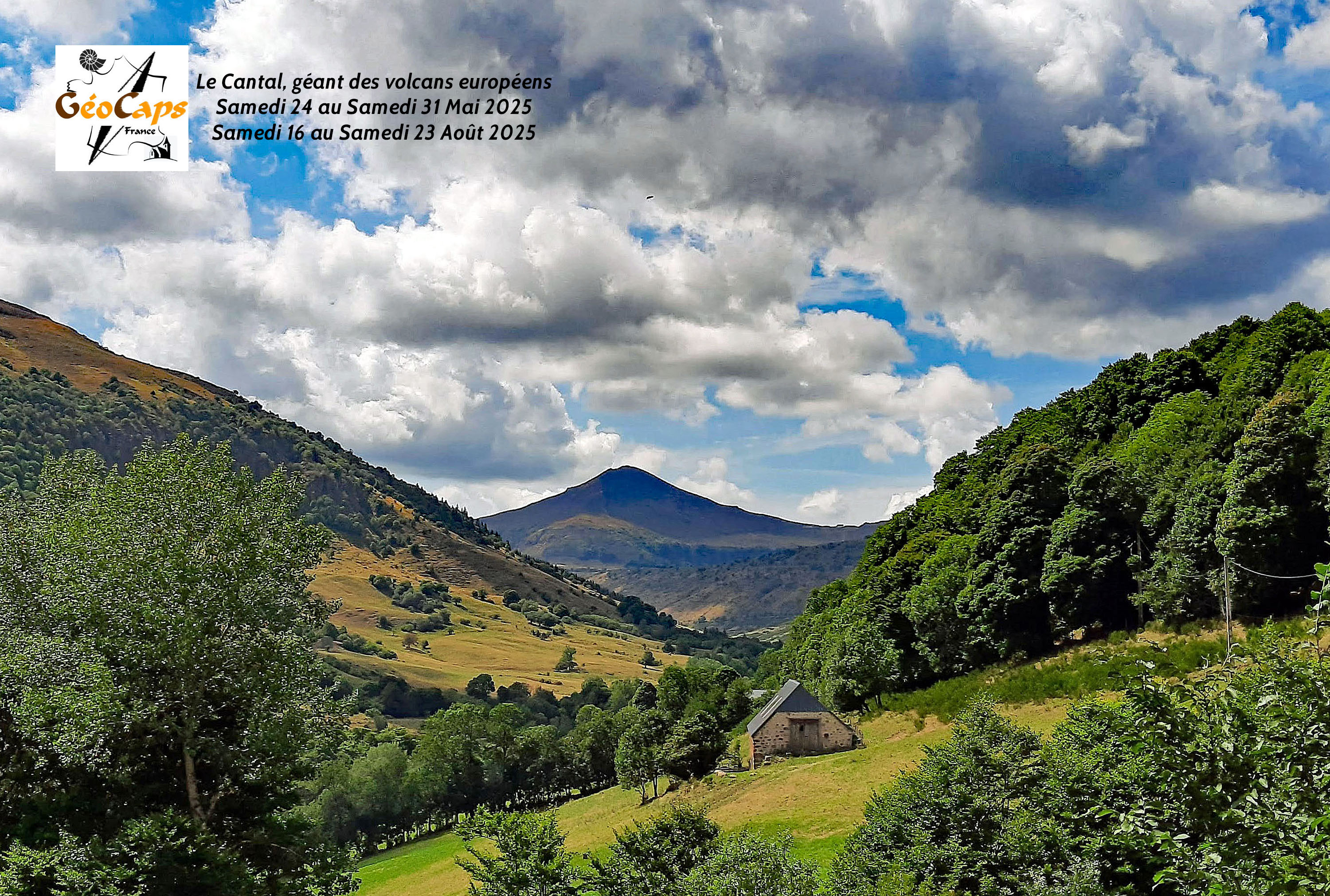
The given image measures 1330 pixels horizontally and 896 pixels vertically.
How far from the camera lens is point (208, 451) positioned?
88.8 feet

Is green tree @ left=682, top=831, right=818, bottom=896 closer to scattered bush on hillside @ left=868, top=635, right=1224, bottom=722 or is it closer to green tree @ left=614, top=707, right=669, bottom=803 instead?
scattered bush on hillside @ left=868, top=635, right=1224, bottom=722

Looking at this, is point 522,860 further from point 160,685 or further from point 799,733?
point 799,733

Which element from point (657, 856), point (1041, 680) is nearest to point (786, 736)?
point (1041, 680)

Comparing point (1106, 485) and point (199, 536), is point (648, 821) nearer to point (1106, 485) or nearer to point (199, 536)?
point (199, 536)

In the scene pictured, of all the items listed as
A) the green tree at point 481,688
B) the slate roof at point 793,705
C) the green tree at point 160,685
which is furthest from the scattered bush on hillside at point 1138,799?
the green tree at point 481,688

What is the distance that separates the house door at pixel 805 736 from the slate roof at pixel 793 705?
2.84 feet

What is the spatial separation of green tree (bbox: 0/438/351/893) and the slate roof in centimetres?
4699

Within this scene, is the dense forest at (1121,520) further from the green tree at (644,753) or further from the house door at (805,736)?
the green tree at (644,753)

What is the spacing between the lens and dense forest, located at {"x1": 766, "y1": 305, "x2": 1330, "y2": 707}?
43281 millimetres

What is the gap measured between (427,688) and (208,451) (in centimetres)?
15594

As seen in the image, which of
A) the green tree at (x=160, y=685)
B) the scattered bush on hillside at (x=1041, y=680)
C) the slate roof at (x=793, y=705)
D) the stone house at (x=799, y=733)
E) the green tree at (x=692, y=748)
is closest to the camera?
the green tree at (x=160, y=685)

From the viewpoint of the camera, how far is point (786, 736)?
65.8 metres

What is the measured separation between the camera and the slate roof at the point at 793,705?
218ft

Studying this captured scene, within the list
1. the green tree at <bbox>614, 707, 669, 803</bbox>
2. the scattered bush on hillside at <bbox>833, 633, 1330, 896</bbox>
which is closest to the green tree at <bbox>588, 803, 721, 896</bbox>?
the scattered bush on hillside at <bbox>833, 633, 1330, 896</bbox>
